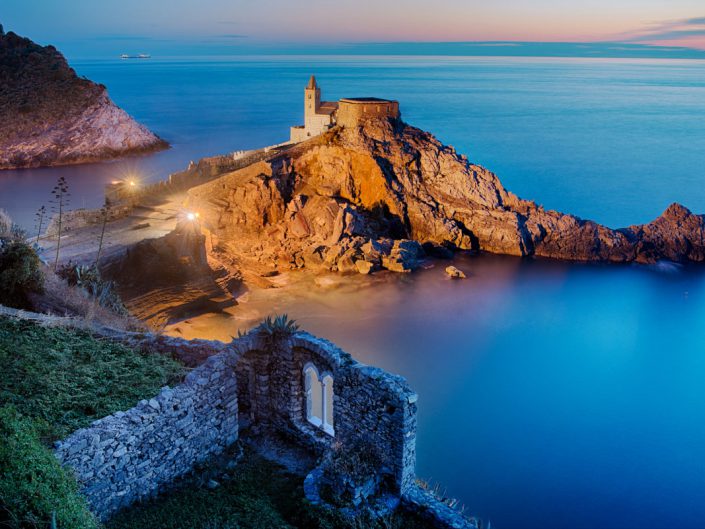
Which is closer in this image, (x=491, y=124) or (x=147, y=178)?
(x=147, y=178)

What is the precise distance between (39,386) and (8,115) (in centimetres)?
4089

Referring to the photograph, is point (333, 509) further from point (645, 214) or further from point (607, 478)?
point (645, 214)

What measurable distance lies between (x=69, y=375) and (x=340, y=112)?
2668 centimetres

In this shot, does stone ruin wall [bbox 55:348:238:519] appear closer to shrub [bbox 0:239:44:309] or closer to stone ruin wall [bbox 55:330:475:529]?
stone ruin wall [bbox 55:330:475:529]

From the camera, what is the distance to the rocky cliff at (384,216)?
26750mm

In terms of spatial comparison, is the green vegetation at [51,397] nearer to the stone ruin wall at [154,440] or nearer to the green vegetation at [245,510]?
the stone ruin wall at [154,440]

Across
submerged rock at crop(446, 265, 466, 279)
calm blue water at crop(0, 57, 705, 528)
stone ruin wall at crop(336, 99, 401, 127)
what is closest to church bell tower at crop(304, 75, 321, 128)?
stone ruin wall at crop(336, 99, 401, 127)

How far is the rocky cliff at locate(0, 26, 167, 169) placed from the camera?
40.4 m

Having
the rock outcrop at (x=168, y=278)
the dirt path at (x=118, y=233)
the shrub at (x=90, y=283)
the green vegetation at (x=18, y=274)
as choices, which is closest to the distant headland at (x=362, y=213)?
the dirt path at (x=118, y=233)

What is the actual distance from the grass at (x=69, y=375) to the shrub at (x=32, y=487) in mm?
750

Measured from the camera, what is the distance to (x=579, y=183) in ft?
133

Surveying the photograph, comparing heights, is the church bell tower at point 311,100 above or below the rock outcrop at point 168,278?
above

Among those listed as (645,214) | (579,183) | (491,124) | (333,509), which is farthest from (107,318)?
(491,124)

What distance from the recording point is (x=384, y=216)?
29094 millimetres
